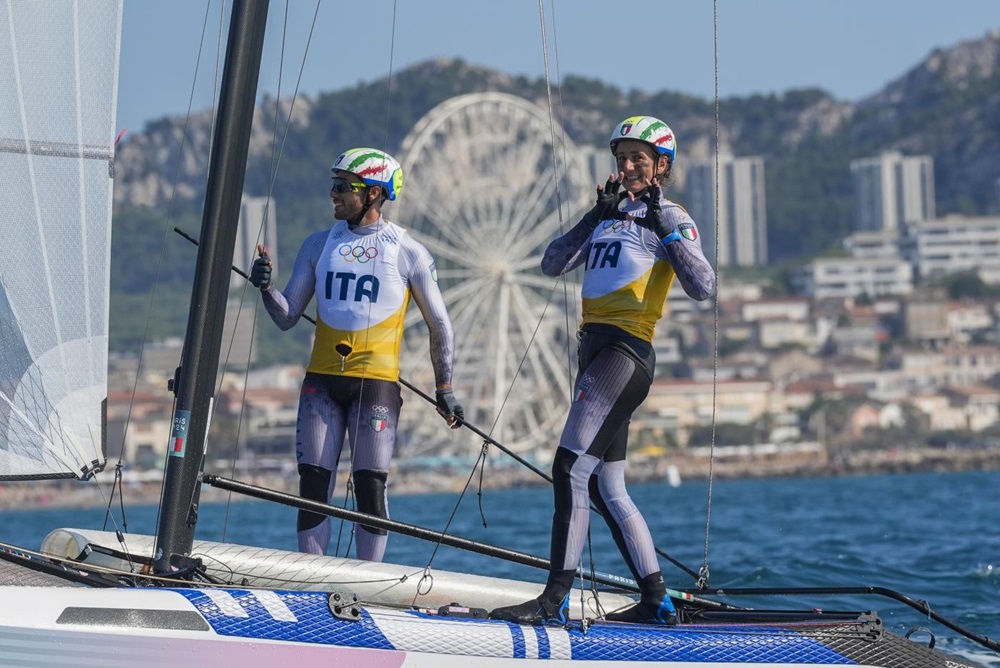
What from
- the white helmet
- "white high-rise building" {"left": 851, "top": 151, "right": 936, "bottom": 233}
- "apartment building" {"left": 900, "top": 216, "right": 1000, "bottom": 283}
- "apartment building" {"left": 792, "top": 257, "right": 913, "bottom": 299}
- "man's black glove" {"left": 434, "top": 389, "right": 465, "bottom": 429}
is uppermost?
"white high-rise building" {"left": 851, "top": 151, "right": 936, "bottom": 233}

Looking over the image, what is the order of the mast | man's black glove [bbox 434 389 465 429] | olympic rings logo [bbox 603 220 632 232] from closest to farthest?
the mast
olympic rings logo [bbox 603 220 632 232]
man's black glove [bbox 434 389 465 429]

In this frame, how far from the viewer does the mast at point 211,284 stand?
567 cm

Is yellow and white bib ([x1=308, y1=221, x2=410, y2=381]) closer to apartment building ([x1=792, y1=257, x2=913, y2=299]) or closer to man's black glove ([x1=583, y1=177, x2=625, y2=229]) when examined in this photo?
man's black glove ([x1=583, y1=177, x2=625, y2=229])

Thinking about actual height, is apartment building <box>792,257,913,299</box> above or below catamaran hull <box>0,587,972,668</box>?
above

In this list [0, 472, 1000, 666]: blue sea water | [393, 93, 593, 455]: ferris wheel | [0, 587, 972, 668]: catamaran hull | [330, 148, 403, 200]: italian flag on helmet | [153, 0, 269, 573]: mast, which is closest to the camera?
[0, 587, 972, 668]: catamaran hull

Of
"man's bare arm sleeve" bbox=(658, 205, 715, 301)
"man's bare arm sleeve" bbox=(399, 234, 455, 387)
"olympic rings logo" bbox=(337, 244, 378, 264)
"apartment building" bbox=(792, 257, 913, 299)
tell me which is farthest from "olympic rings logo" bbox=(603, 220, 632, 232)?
"apartment building" bbox=(792, 257, 913, 299)

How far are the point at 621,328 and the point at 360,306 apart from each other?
3.82 feet

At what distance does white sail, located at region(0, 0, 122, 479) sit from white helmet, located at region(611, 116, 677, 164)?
1754 mm

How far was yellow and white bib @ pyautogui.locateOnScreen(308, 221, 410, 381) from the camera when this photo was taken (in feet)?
21.4

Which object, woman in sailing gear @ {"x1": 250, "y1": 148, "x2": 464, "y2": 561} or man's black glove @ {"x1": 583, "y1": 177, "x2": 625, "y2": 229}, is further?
woman in sailing gear @ {"x1": 250, "y1": 148, "x2": 464, "y2": 561}

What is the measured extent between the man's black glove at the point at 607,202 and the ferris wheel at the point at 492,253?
50880 millimetres

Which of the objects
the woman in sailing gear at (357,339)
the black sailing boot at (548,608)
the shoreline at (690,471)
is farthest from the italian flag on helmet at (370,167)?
the shoreline at (690,471)

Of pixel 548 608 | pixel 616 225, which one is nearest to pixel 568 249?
pixel 616 225

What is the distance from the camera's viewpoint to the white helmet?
19.2 feet
